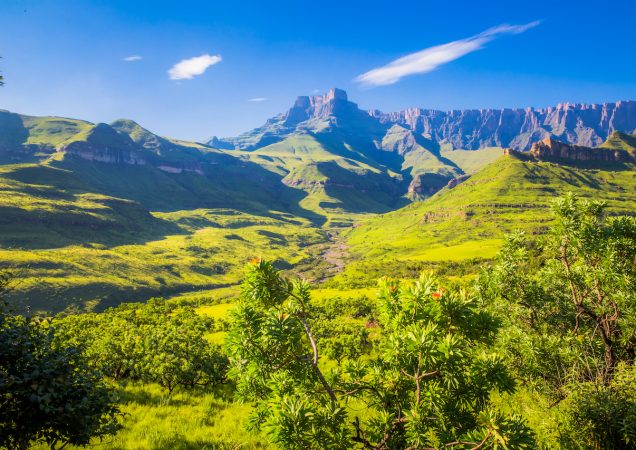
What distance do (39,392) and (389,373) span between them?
700cm

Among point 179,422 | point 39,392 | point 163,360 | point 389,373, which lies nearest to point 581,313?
point 389,373

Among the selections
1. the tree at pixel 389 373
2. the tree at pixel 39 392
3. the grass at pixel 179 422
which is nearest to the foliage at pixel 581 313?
the tree at pixel 389 373

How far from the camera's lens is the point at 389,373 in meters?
7.31

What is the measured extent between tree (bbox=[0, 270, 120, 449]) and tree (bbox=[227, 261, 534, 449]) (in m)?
3.32

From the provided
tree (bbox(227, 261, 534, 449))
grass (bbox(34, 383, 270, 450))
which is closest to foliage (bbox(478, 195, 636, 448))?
tree (bbox(227, 261, 534, 449))

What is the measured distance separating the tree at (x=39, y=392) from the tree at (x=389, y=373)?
332cm

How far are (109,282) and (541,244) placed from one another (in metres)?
177

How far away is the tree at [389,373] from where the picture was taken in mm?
6090

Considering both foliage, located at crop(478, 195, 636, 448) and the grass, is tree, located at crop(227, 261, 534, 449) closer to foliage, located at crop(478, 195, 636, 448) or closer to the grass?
the grass

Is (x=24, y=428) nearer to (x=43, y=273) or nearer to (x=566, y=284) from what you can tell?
(x=566, y=284)

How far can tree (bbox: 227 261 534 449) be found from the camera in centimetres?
609

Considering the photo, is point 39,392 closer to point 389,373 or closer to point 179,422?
point 389,373

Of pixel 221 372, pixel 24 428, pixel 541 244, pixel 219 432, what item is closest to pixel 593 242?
pixel 541 244

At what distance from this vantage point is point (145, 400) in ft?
53.1
